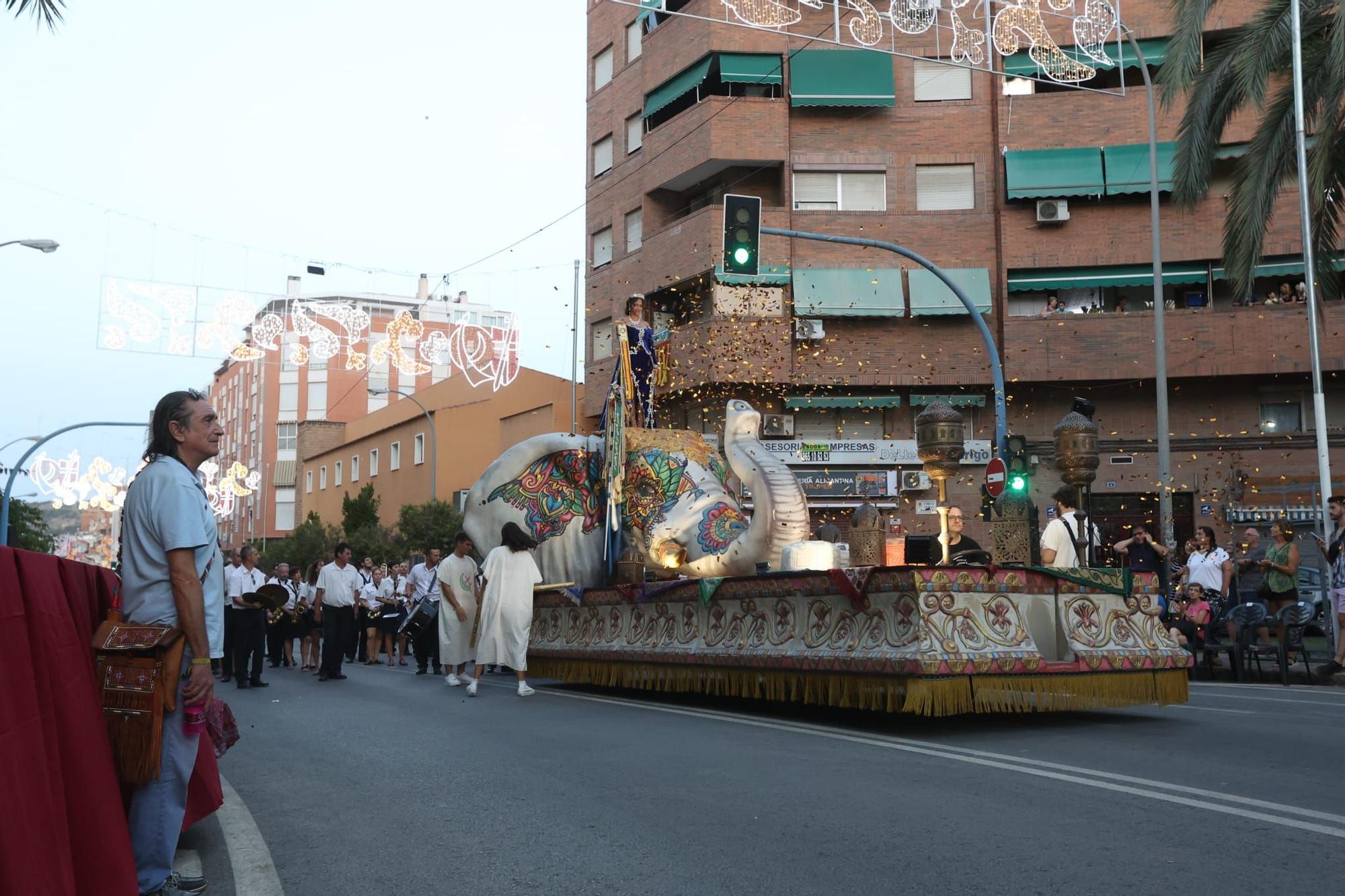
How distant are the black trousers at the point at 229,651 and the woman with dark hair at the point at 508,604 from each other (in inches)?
183

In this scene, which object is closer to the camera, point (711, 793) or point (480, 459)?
point (711, 793)

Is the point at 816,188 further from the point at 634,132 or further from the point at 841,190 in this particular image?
the point at 634,132

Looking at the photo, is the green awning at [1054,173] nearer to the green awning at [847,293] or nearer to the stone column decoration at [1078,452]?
the green awning at [847,293]

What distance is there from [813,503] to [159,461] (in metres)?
29.6

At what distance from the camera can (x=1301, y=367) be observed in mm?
31641

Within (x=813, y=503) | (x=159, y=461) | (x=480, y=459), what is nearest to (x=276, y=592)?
(x=159, y=461)

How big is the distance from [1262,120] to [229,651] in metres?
16.9

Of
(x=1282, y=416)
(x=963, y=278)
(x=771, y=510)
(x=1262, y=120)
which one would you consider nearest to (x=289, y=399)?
(x=963, y=278)

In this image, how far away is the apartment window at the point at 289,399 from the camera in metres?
76.2

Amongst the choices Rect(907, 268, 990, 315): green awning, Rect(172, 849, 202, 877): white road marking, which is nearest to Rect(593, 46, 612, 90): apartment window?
Rect(907, 268, 990, 315): green awning

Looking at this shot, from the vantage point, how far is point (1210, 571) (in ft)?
53.5

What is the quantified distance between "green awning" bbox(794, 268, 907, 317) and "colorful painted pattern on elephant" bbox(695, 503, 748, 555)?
21.3 meters

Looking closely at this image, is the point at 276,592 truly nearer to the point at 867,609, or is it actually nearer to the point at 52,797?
the point at 52,797

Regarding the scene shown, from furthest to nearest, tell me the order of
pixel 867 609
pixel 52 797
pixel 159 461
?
1. pixel 867 609
2. pixel 159 461
3. pixel 52 797
